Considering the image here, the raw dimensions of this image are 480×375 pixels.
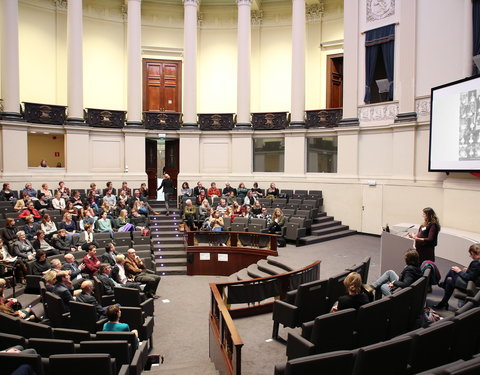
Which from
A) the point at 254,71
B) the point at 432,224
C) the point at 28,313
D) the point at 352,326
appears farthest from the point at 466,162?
the point at 254,71

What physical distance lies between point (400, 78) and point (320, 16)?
633 centimetres

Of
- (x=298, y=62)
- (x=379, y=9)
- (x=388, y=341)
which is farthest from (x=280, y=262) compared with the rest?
(x=379, y=9)

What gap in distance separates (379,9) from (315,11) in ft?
14.4

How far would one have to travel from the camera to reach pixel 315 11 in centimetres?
1822

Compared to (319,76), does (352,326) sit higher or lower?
lower

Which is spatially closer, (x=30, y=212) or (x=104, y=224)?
(x=104, y=224)

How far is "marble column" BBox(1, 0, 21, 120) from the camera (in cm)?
1456

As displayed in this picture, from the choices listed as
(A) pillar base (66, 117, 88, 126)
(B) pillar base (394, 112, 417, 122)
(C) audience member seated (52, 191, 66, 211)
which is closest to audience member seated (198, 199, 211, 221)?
(C) audience member seated (52, 191, 66, 211)

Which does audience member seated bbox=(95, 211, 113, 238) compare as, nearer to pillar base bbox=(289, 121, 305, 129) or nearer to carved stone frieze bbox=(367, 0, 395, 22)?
pillar base bbox=(289, 121, 305, 129)

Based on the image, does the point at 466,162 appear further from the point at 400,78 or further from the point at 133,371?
the point at 133,371

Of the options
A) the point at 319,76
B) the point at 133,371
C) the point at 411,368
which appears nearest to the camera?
the point at 411,368

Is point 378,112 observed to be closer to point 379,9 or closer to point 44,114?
point 379,9

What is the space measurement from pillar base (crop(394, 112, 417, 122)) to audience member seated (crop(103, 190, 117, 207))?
9.86 meters

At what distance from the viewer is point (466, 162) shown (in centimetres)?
1009
